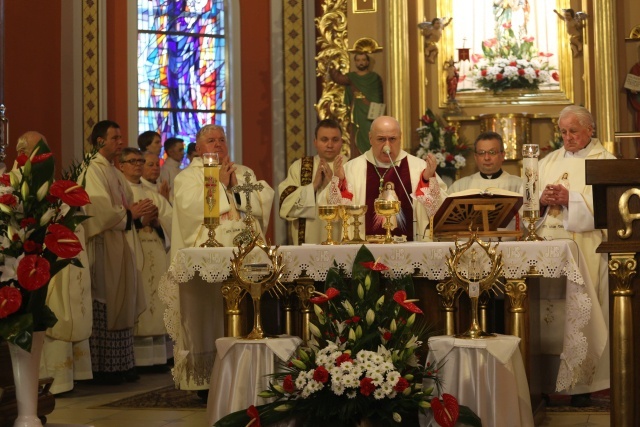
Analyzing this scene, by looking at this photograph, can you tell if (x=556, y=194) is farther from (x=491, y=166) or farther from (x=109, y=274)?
(x=109, y=274)

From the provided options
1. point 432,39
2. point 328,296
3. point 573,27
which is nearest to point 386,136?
point 328,296

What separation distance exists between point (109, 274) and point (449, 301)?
347 cm

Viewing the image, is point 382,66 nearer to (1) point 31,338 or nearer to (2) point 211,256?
(2) point 211,256

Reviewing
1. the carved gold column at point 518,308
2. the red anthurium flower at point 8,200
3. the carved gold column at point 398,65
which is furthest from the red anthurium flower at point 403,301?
the carved gold column at point 398,65

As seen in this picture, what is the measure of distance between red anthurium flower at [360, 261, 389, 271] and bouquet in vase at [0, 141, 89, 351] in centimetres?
197

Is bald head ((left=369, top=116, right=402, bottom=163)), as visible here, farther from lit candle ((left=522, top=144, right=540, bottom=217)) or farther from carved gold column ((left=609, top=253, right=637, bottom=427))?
carved gold column ((left=609, top=253, right=637, bottom=427))

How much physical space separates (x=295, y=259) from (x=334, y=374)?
39.8 inches

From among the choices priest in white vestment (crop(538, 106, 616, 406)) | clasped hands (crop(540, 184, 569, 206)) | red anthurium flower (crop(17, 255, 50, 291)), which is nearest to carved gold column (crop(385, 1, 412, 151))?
priest in white vestment (crop(538, 106, 616, 406))

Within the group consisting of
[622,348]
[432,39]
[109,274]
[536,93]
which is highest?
[432,39]

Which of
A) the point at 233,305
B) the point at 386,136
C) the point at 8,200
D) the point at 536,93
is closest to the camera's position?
the point at 8,200

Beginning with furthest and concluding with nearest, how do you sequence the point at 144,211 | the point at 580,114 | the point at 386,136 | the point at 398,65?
the point at 398,65 → the point at 144,211 → the point at 580,114 → the point at 386,136

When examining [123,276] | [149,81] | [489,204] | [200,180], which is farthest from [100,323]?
[149,81]

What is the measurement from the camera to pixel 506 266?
18.2 feet

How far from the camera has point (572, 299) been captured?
5.62 metres
